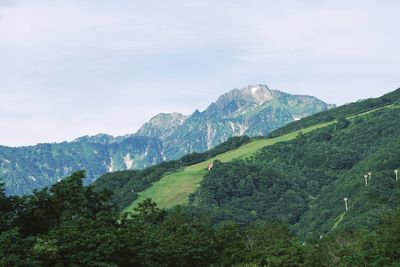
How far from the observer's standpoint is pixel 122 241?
62688 mm

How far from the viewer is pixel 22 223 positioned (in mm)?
62219

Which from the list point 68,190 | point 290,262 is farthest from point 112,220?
point 290,262

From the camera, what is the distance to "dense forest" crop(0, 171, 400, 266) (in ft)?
179

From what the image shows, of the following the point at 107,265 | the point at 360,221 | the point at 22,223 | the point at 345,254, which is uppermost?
the point at 22,223

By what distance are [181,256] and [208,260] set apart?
6.95 metres

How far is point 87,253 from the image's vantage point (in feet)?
182

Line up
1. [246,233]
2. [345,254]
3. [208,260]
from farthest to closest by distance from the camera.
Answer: [246,233] < [345,254] < [208,260]

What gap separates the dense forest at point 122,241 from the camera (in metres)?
54.6

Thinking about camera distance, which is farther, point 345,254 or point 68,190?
point 345,254

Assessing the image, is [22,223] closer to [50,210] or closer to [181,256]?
[50,210]

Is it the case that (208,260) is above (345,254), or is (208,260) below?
above

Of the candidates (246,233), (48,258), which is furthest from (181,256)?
(246,233)

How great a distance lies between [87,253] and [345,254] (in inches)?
2057

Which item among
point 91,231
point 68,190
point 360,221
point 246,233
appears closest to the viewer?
point 91,231
